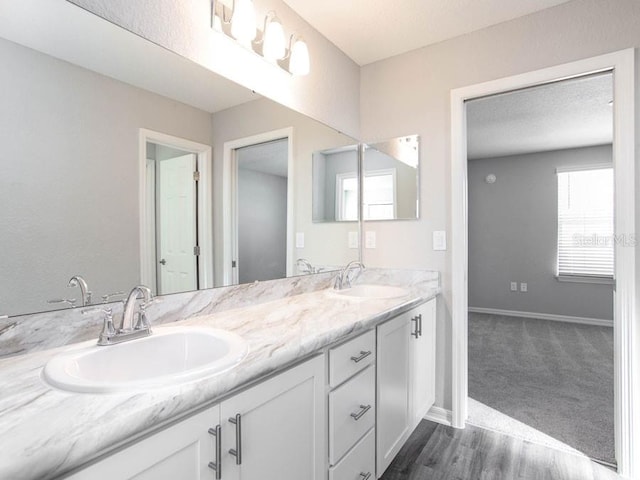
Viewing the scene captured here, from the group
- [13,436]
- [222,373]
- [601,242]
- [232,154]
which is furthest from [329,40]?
[601,242]

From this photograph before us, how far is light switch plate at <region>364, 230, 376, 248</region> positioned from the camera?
2.42m

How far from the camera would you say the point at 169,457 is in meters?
0.69

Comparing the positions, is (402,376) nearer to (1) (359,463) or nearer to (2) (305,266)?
(1) (359,463)

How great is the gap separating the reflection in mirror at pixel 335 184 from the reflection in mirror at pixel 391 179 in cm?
9

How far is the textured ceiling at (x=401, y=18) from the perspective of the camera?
1807 mm

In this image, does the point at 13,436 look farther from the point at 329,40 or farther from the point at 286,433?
the point at 329,40

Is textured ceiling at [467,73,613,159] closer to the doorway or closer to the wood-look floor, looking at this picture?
the doorway

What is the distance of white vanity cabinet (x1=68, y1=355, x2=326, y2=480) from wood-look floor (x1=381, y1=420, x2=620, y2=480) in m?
0.85

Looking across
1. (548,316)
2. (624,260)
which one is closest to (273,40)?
(624,260)

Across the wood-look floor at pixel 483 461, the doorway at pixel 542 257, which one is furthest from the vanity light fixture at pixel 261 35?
the wood-look floor at pixel 483 461

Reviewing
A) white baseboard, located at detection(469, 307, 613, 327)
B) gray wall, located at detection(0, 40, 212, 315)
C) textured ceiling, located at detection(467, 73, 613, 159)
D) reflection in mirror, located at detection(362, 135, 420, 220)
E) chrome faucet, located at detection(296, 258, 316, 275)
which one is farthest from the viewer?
white baseboard, located at detection(469, 307, 613, 327)

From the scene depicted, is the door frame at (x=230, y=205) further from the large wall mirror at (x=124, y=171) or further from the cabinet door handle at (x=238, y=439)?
the cabinet door handle at (x=238, y=439)

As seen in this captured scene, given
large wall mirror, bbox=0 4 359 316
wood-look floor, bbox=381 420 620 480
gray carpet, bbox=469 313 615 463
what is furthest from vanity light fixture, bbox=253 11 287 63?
gray carpet, bbox=469 313 615 463

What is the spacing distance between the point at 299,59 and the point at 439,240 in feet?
4.32
